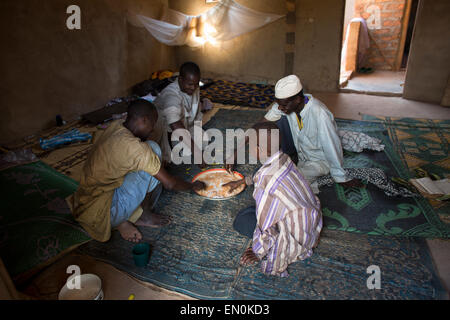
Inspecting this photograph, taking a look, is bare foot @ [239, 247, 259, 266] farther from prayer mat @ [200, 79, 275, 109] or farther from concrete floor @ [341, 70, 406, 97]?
concrete floor @ [341, 70, 406, 97]

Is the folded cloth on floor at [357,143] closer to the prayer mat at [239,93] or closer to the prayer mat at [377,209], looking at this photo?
the prayer mat at [377,209]

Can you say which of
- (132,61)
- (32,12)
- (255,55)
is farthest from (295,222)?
(255,55)

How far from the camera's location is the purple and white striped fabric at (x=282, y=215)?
1621 mm

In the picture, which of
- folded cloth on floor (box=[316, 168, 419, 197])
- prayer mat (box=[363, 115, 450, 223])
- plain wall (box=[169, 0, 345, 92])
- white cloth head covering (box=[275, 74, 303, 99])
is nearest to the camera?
white cloth head covering (box=[275, 74, 303, 99])

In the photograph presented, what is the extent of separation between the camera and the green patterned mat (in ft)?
5.63

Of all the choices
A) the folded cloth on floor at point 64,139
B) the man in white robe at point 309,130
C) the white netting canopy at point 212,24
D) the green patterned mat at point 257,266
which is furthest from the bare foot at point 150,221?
the white netting canopy at point 212,24

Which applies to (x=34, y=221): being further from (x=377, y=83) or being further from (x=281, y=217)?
(x=377, y=83)

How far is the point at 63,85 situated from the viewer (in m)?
4.32

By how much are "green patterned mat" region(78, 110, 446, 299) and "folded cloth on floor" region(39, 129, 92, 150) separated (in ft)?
6.39

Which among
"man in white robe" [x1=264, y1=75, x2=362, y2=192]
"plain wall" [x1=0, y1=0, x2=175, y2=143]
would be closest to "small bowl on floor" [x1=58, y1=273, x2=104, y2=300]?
"man in white robe" [x1=264, y1=75, x2=362, y2=192]

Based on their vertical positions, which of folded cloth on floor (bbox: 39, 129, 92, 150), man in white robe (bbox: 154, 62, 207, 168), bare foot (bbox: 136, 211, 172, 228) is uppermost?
man in white robe (bbox: 154, 62, 207, 168)

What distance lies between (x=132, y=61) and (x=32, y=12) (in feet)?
6.43
